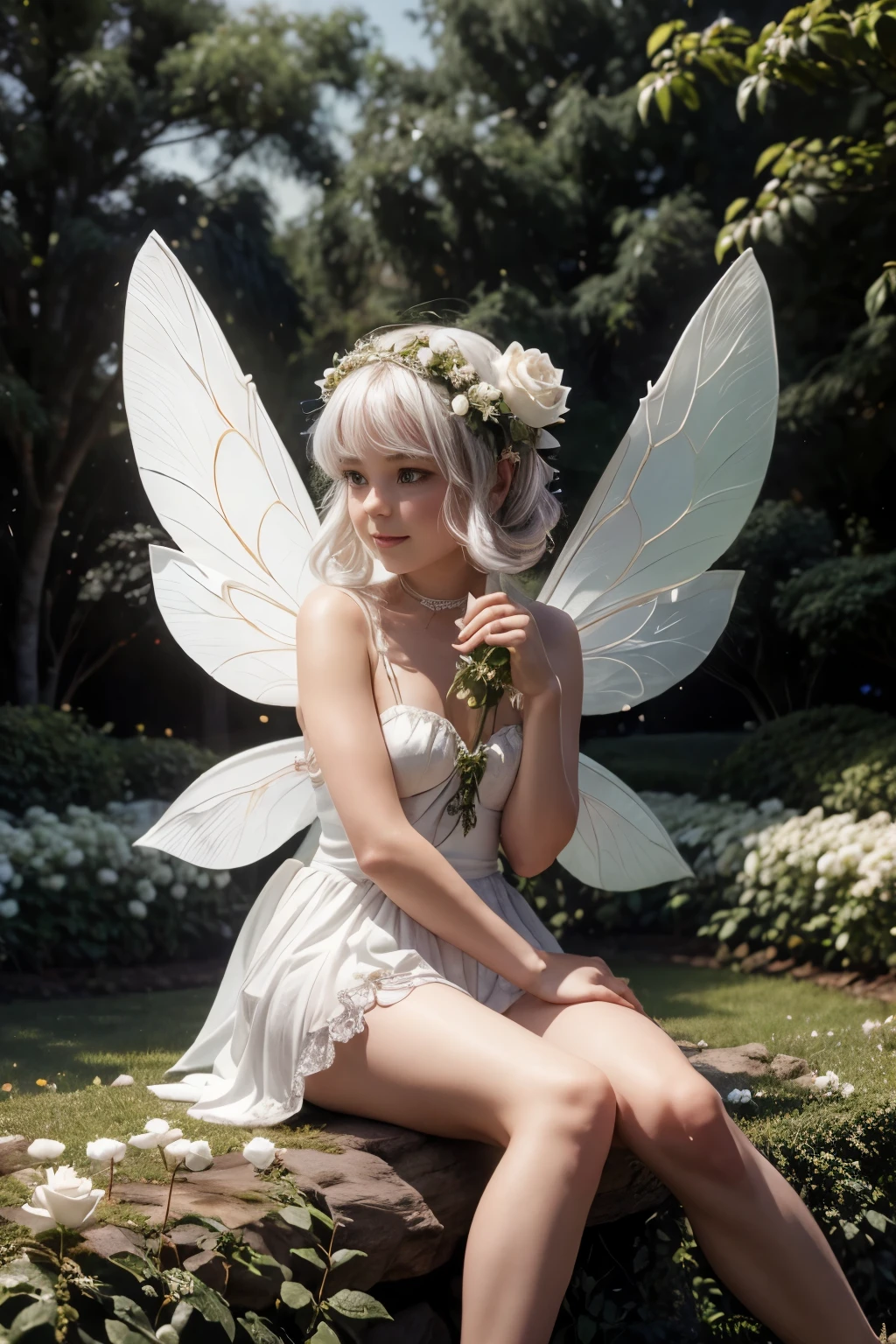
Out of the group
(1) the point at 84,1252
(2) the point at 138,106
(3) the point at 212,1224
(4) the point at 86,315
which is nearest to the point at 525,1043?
(3) the point at 212,1224

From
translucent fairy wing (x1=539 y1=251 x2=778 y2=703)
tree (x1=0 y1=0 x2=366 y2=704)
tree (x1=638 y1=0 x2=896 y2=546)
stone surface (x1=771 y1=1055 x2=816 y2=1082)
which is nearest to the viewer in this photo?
translucent fairy wing (x1=539 y1=251 x2=778 y2=703)

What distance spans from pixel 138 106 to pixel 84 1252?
7.94 metres

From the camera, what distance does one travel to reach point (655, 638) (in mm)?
3051

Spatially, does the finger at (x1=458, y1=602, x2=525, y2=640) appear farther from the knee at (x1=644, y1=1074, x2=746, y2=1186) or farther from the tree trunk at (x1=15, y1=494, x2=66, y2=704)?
the tree trunk at (x1=15, y1=494, x2=66, y2=704)

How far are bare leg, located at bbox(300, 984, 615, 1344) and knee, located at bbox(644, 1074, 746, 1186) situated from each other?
104 mm

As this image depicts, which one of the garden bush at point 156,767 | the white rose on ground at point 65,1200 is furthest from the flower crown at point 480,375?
the garden bush at point 156,767

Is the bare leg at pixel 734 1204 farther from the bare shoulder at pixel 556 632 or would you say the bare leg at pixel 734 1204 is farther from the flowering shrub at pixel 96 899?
the flowering shrub at pixel 96 899

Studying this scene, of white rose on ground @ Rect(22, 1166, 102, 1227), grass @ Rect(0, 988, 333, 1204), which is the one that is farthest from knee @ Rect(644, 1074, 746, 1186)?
white rose on ground @ Rect(22, 1166, 102, 1227)

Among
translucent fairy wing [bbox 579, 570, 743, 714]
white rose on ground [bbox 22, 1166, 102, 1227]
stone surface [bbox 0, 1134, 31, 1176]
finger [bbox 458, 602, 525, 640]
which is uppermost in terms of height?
finger [bbox 458, 602, 525, 640]

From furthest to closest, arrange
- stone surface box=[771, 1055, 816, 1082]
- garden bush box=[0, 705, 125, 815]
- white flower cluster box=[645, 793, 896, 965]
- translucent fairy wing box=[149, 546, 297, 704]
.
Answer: garden bush box=[0, 705, 125, 815] → white flower cluster box=[645, 793, 896, 965] → stone surface box=[771, 1055, 816, 1082] → translucent fairy wing box=[149, 546, 297, 704]

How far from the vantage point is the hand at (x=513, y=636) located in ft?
7.49

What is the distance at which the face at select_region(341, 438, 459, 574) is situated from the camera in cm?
240

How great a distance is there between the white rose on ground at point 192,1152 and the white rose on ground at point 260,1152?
0.07m

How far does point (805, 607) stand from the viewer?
694cm
